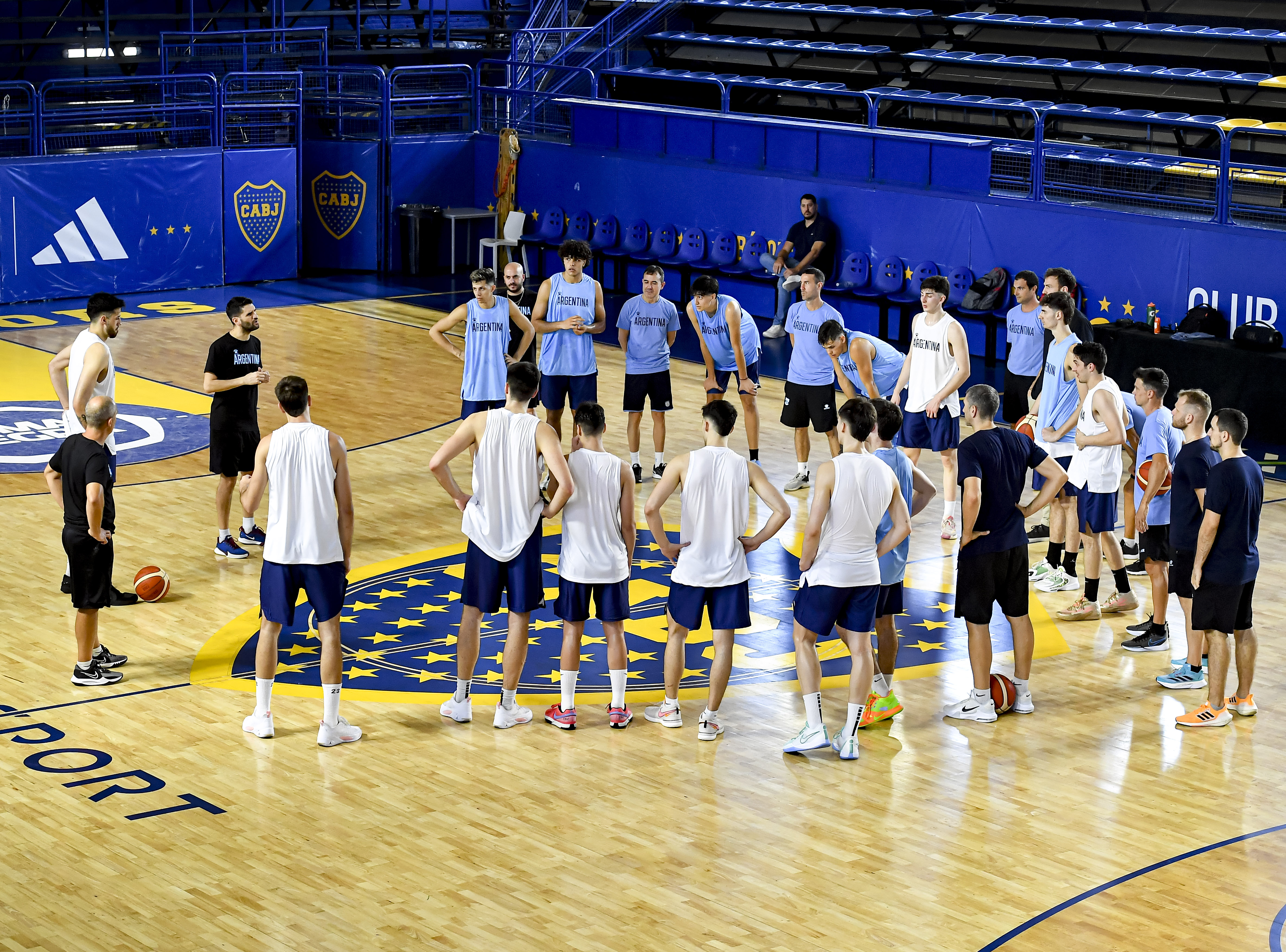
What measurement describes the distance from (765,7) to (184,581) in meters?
17.0

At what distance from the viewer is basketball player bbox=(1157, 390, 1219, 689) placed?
9.65 m

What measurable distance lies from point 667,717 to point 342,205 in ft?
57.2

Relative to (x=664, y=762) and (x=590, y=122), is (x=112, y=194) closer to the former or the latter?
(x=590, y=122)

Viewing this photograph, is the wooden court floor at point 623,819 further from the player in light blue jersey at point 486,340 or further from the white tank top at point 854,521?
the player in light blue jersey at point 486,340

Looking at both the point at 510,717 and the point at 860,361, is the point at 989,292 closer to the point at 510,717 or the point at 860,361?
the point at 860,361

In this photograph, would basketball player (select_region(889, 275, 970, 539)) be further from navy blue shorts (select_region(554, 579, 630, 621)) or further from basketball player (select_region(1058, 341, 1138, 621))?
navy blue shorts (select_region(554, 579, 630, 621))

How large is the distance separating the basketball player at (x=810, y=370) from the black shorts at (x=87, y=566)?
241 inches

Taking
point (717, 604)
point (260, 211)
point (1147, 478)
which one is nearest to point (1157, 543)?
point (1147, 478)

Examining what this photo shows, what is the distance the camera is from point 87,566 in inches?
386

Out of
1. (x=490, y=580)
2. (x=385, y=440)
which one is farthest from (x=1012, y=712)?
(x=385, y=440)

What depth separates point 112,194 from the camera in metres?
22.8

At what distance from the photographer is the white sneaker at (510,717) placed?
9539 millimetres

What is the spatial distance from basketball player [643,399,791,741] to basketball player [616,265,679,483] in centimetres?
508

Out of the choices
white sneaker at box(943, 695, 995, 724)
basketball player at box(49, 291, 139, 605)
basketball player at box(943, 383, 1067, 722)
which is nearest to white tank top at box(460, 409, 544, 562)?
basketball player at box(943, 383, 1067, 722)
